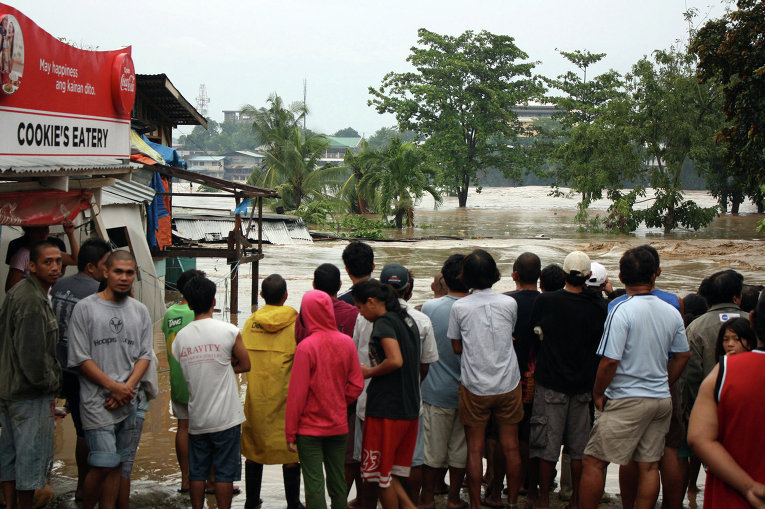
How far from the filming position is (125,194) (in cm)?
1015

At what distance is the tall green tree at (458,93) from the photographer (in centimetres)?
4366

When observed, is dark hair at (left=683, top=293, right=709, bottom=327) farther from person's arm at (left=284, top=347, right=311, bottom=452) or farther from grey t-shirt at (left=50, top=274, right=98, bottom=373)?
grey t-shirt at (left=50, top=274, right=98, bottom=373)

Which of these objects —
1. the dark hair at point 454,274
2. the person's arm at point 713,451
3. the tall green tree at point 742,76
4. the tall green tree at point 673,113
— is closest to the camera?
the person's arm at point 713,451

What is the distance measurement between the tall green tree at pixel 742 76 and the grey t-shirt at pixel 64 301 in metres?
10.5

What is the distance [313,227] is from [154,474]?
87.5 ft

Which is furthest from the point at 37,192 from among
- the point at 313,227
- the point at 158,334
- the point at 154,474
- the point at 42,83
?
the point at 313,227

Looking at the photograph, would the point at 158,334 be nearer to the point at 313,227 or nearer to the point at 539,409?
the point at 539,409

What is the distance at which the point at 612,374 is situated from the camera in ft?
13.8

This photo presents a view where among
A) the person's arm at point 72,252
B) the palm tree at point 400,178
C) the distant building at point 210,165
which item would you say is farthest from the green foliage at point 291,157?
the distant building at point 210,165

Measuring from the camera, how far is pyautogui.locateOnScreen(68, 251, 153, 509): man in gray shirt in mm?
4020

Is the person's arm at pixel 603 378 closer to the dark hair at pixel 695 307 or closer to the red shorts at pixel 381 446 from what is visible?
the red shorts at pixel 381 446

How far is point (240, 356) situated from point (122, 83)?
15.7 feet

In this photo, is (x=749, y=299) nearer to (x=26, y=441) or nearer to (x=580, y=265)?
(x=580, y=265)

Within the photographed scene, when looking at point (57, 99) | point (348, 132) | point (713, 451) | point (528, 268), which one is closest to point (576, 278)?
point (528, 268)
